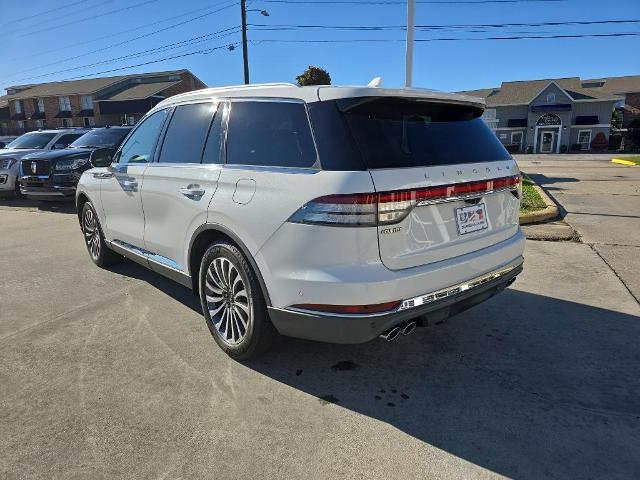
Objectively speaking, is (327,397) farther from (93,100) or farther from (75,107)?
(75,107)

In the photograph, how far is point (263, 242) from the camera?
2842mm

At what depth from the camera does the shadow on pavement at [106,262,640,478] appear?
240 cm

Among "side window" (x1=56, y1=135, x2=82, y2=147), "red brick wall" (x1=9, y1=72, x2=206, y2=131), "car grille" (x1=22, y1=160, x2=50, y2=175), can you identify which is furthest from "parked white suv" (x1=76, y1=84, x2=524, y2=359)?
"red brick wall" (x1=9, y1=72, x2=206, y2=131)

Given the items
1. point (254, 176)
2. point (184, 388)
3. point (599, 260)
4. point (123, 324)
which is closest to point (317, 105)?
point (254, 176)

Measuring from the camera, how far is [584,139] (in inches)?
1969

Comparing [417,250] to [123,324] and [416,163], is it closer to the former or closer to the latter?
[416,163]

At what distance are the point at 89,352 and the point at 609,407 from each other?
11.6ft

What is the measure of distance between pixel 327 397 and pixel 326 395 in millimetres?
23

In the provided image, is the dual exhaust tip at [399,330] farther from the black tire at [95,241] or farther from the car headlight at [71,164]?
the car headlight at [71,164]

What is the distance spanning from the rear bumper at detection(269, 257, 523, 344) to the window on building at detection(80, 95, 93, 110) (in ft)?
189

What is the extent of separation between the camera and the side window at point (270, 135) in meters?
2.81

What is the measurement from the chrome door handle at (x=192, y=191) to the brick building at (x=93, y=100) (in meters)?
45.5

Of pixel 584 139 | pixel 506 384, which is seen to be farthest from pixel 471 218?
pixel 584 139

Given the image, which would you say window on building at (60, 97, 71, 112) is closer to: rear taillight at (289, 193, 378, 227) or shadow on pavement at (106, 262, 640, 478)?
shadow on pavement at (106, 262, 640, 478)
